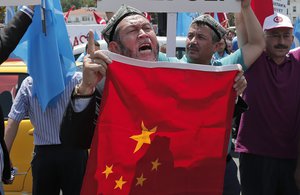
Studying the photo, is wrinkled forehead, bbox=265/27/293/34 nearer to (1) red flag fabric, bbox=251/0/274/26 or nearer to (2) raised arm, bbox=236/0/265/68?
(1) red flag fabric, bbox=251/0/274/26

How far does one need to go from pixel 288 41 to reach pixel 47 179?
2106 mm

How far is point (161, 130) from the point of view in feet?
8.05

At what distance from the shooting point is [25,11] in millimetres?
3164

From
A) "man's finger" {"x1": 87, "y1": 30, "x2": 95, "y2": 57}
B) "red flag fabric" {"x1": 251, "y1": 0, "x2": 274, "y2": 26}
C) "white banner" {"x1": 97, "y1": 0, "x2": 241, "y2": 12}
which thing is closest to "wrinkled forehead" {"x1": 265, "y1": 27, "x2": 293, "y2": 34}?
"red flag fabric" {"x1": 251, "y1": 0, "x2": 274, "y2": 26}

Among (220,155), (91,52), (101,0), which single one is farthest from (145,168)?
(101,0)

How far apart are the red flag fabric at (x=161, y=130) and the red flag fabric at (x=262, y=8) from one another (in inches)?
62.1

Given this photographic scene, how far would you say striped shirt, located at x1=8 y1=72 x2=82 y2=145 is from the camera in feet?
13.5

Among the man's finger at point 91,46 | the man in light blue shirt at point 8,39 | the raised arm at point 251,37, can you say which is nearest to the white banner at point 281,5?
the raised arm at point 251,37

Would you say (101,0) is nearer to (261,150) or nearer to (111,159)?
(111,159)

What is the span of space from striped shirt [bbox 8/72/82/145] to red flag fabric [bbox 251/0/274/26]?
1.45 metres

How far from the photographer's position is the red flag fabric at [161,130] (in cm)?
238

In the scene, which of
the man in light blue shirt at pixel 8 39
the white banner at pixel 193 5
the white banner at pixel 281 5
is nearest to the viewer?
the man in light blue shirt at pixel 8 39

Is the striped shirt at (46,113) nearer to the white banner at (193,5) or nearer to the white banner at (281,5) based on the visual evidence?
the white banner at (193,5)

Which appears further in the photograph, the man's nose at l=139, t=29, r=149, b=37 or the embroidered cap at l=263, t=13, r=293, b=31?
the embroidered cap at l=263, t=13, r=293, b=31
